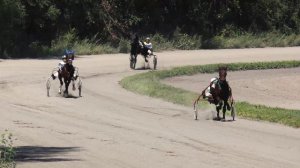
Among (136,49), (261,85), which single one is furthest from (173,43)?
(261,85)

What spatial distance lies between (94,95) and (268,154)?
1341 centimetres

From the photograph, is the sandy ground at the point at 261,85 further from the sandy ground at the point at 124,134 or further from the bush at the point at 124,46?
the bush at the point at 124,46

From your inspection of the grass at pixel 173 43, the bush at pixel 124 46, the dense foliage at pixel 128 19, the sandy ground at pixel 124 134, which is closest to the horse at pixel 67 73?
the sandy ground at pixel 124 134

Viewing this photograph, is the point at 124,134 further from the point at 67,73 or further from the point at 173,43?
the point at 173,43

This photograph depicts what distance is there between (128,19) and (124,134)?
39.3m

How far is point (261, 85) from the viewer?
115 ft

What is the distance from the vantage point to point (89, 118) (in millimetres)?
20297

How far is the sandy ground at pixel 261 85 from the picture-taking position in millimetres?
28598

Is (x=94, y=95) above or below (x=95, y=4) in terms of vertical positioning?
below

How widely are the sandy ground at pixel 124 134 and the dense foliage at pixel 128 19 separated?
17170 mm

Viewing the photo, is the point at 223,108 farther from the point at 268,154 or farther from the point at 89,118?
the point at 268,154

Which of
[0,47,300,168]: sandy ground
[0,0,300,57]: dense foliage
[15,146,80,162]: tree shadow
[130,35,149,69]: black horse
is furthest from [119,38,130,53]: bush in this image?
[15,146,80,162]: tree shadow

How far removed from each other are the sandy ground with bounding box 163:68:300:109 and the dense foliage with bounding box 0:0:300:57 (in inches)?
507

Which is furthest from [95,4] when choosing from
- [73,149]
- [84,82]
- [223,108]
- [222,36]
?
[73,149]
